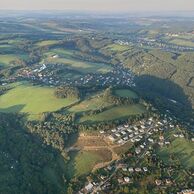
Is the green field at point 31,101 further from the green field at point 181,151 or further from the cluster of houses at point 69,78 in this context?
the green field at point 181,151

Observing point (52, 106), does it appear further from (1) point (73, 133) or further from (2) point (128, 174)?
(2) point (128, 174)

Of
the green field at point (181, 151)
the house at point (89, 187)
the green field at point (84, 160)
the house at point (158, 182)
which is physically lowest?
the green field at point (84, 160)

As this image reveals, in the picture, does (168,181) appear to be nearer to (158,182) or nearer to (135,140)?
(158,182)

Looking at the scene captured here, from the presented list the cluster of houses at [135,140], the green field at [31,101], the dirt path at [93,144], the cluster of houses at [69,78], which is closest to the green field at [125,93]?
the green field at [31,101]

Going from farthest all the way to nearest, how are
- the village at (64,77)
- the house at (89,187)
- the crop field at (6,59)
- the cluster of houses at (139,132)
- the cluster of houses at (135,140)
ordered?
the crop field at (6,59) < the village at (64,77) < the cluster of houses at (139,132) < the cluster of houses at (135,140) < the house at (89,187)

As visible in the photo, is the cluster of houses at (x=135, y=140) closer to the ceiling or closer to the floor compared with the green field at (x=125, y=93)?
closer to the ceiling

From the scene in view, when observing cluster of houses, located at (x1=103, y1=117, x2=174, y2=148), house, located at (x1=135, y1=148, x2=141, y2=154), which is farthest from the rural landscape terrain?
cluster of houses, located at (x1=103, y1=117, x2=174, y2=148)

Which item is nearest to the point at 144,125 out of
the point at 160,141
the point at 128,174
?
the point at 160,141

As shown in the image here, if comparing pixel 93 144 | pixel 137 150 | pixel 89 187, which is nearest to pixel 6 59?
pixel 93 144
